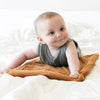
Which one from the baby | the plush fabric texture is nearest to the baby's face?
the baby

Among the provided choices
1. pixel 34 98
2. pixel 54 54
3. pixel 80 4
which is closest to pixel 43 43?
pixel 54 54

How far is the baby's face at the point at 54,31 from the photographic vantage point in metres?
1.05

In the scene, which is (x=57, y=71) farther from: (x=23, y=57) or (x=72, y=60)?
(x=23, y=57)

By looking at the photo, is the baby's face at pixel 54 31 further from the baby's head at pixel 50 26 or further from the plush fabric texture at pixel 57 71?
the plush fabric texture at pixel 57 71

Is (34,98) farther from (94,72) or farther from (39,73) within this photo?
(94,72)

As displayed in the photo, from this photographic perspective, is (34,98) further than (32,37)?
No

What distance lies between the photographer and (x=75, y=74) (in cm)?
95

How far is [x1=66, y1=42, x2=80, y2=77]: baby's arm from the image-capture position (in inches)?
38.5

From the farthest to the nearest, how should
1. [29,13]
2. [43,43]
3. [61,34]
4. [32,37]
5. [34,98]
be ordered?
[29,13]
[32,37]
[43,43]
[61,34]
[34,98]

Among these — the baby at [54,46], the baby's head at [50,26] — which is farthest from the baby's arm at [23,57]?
the baby's head at [50,26]

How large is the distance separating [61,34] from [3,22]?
5.15ft

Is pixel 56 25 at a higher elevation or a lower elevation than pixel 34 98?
higher

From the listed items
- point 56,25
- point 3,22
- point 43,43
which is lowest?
point 3,22

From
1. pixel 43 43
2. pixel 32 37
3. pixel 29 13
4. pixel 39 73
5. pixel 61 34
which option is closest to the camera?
pixel 39 73
